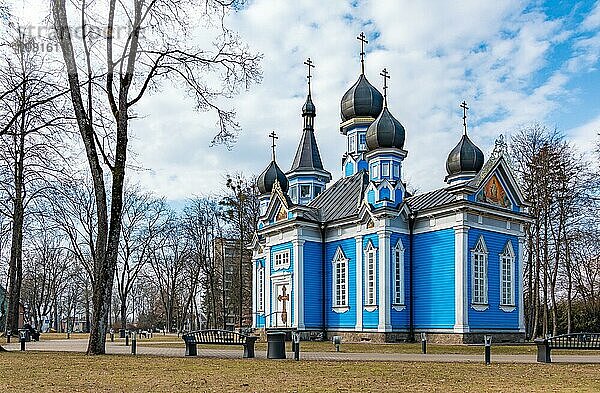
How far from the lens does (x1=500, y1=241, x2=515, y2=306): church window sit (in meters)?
33.1

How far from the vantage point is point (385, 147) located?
114ft

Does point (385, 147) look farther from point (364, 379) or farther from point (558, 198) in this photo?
point (364, 379)

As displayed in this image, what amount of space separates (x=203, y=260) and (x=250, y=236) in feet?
24.1

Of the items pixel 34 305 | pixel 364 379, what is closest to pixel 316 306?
pixel 364 379

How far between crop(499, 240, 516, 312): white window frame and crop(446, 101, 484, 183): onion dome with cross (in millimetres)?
3822

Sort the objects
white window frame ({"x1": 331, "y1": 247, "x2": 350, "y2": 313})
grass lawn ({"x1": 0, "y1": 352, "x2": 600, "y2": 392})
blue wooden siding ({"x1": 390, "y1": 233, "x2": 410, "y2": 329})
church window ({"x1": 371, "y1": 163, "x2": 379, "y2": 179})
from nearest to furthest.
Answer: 1. grass lawn ({"x1": 0, "y1": 352, "x2": 600, "y2": 392})
2. blue wooden siding ({"x1": 390, "y1": 233, "x2": 410, "y2": 329})
3. church window ({"x1": 371, "y1": 163, "x2": 379, "y2": 179})
4. white window frame ({"x1": 331, "y1": 247, "x2": 350, "y2": 313})

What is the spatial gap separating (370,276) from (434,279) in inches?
119

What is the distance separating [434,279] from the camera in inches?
1287

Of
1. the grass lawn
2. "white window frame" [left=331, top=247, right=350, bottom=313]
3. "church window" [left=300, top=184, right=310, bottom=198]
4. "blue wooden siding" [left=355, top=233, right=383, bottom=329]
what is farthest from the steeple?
the grass lawn

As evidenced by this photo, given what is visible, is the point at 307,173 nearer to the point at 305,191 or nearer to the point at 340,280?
the point at 305,191

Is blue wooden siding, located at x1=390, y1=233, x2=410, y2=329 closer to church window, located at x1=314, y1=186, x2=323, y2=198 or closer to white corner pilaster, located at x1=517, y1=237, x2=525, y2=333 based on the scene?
white corner pilaster, located at x1=517, y1=237, x2=525, y2=333

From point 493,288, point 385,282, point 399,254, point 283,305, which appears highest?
point 399,254

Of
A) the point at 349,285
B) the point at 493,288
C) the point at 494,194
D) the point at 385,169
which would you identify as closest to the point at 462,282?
the point at 493,288

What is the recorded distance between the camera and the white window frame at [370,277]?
33.5 meters
